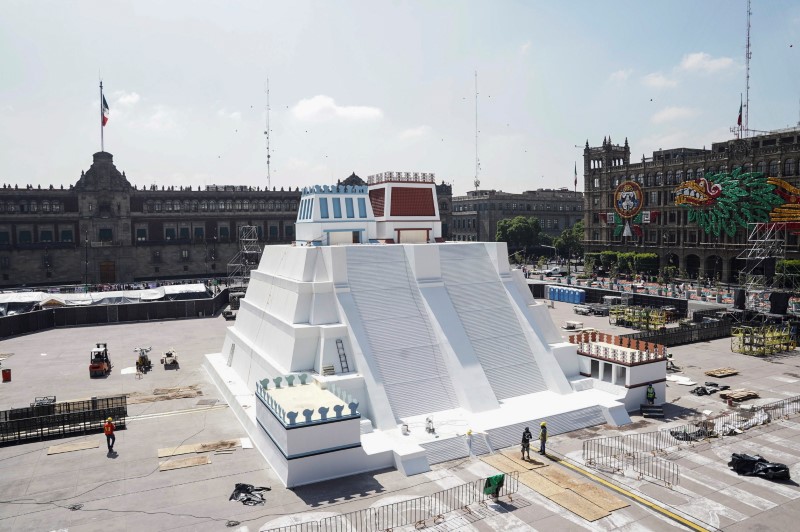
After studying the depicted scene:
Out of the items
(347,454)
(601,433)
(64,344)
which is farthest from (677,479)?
(64,344)

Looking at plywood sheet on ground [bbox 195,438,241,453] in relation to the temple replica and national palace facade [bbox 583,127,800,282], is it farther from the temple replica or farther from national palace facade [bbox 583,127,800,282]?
national palace facade [bbox 583,127,800,282]

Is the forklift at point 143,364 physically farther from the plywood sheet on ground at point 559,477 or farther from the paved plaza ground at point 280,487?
the plywood sheet on ground at point 559,477

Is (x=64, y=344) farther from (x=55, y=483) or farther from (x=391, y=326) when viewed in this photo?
(x=391, y=326)

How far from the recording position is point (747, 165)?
8169 cm

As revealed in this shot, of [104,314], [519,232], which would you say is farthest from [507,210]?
[104,314]

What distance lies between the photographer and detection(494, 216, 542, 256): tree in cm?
13050

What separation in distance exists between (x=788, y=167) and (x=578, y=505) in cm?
7565

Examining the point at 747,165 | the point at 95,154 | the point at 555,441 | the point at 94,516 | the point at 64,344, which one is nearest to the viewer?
the point at 94,516

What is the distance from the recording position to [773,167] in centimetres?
7919

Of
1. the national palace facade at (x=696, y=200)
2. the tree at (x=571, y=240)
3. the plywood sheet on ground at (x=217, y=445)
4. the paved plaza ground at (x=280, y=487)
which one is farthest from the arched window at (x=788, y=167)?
the plywood sheet on ground at (x=217, y=445)

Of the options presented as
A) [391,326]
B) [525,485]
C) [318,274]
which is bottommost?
[525,485]

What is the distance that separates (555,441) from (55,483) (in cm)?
2216

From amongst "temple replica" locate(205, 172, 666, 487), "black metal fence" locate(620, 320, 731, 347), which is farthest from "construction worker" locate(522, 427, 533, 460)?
"black metal fence" locate(620, 320, 731, 347)

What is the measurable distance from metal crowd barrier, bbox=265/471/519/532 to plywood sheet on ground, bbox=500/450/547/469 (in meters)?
1.69
